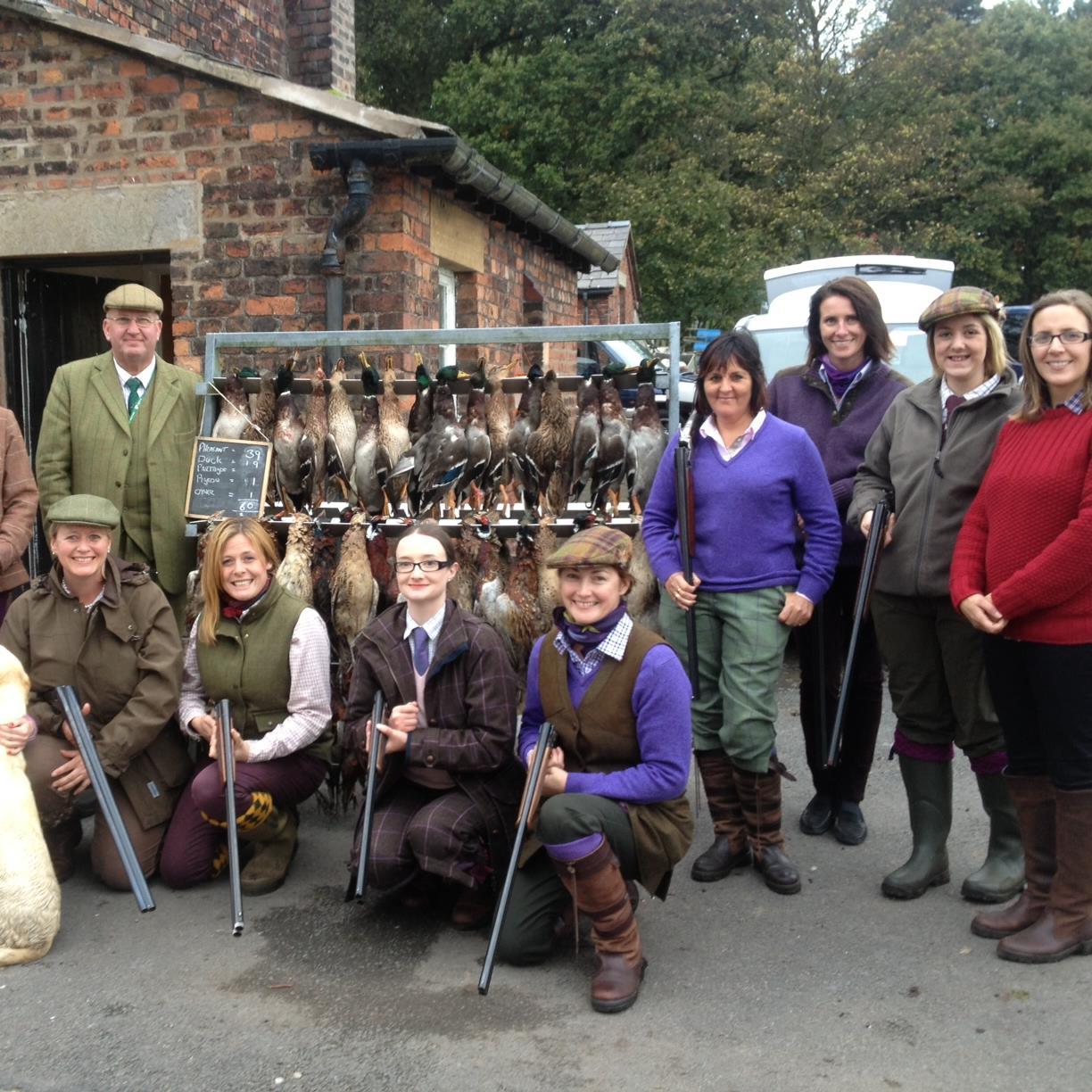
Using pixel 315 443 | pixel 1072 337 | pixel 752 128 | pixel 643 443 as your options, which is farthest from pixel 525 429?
pixel 752 128

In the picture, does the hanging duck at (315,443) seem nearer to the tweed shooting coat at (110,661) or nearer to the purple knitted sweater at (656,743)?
the tweed shooting coat at (110,661)

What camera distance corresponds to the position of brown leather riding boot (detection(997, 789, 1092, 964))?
140 inches

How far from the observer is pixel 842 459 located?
15.0ft

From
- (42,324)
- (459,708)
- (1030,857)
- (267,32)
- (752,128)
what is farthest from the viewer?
(752,128)

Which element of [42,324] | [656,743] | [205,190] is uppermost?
[205,190]

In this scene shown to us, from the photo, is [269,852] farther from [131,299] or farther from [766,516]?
[131,299]

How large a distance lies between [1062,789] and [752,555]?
4.12ft

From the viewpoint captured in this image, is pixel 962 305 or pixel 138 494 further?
pixel 138 494

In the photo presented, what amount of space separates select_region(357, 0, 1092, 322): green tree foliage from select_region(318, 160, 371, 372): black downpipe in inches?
592

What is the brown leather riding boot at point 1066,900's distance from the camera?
11.7ft

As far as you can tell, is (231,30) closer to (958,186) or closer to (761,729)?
(761,729)

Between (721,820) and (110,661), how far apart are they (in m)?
2.37

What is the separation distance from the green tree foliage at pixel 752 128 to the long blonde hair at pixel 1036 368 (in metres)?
17.9

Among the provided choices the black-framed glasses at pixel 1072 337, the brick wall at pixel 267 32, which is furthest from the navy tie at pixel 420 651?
the brick wall at pixel 267 32
